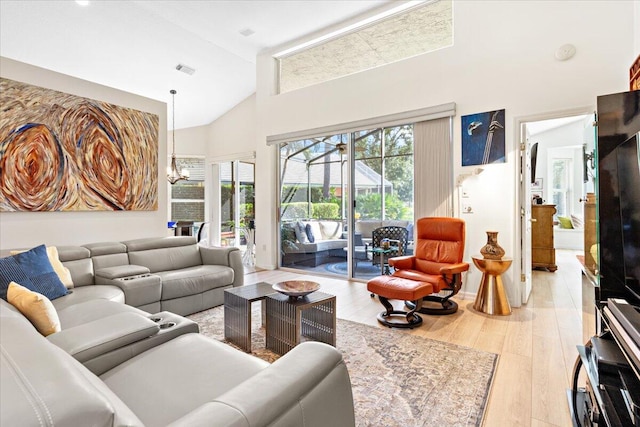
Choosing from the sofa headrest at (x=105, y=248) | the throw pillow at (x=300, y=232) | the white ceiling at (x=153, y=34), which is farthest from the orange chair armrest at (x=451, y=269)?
the white ceiling at (x=153, y=34)

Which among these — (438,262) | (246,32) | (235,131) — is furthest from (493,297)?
(235,131)

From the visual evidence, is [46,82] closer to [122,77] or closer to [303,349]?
[122,77]

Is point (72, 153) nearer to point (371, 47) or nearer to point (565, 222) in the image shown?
point (371, 47)

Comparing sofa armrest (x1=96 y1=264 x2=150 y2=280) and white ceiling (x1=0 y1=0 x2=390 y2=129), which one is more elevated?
white ceiling (x1=0 y1=0 x2=390 y2=129)

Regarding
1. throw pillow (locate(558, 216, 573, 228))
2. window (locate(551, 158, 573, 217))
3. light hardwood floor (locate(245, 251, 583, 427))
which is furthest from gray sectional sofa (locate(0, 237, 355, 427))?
window (locate(551, 158, 573, 217))

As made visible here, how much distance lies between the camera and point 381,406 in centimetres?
188

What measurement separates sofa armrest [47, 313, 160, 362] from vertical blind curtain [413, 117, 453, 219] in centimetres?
351

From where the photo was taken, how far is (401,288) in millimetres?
2982

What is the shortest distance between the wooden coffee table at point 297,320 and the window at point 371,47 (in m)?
3.71

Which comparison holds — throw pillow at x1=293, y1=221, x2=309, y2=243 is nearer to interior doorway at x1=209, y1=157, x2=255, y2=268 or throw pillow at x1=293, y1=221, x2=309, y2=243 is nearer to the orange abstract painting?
interior doorway at x1=209, y1=157, x2=255, y2=268

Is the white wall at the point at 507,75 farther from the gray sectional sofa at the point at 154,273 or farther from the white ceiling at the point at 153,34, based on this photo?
the gray sectional sofa at the point at 154,273

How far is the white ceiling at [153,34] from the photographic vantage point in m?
4.13

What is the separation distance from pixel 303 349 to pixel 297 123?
15.9 ft

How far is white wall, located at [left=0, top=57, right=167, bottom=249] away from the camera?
3.44m
